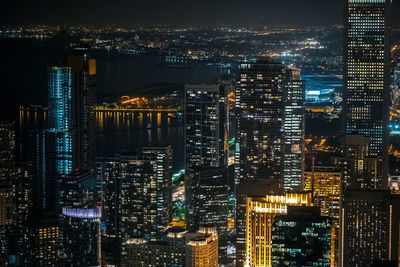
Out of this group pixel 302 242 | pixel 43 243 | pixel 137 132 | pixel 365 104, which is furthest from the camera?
pixel 365 104

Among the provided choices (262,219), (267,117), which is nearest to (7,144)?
(267,117)

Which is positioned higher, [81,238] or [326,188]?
[326,188]

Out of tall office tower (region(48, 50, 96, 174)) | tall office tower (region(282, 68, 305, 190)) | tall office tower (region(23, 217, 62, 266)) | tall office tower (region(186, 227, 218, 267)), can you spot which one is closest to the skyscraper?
tall office tower (region(282, 68, 305, 190))

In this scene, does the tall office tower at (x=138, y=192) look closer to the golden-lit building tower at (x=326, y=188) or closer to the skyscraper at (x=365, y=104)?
the golden-lit building tower at (x=326, y=188)

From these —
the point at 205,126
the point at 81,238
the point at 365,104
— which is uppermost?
the point at 365,104

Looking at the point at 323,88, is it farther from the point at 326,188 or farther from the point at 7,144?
the point at 7,144

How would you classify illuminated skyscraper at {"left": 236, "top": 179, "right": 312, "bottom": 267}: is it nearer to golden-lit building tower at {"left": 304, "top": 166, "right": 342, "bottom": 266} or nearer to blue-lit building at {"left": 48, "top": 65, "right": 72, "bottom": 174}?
golden-lit building tower at {"left": 304, "top": 166, "right": 342, "bottom": 266}
